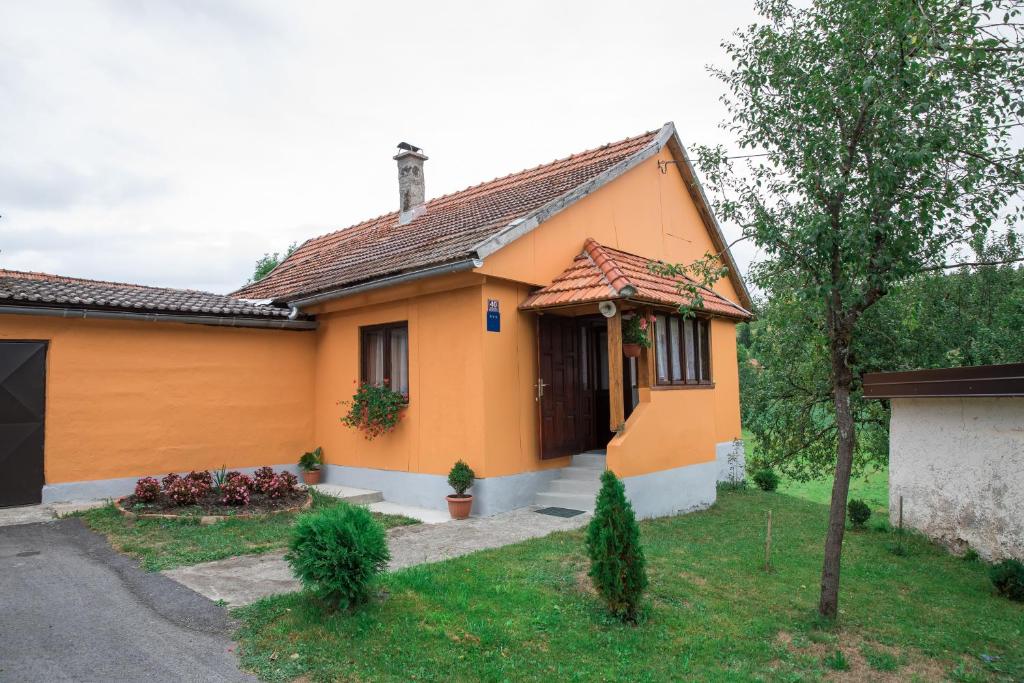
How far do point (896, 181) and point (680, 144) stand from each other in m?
8.57

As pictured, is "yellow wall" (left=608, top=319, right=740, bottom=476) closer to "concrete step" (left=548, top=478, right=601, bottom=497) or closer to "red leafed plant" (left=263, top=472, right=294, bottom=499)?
"concrete step" (left=548, top=478, right=601, bottom=497)

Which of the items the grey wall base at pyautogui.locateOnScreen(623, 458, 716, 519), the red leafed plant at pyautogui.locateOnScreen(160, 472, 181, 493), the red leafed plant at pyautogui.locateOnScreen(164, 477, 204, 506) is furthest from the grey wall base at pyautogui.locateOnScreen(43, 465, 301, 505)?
the grey wall base at pyautogui.locateOnScreen(623, 458, 716, 519)

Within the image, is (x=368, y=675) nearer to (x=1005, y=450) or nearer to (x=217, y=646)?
(x=217, y=646)

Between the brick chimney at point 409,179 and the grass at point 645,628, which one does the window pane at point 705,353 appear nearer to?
the grass at point 645,628

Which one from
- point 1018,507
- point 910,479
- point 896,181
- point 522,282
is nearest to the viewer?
point 896,181

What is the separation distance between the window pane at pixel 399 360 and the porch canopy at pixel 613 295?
7.20 feet

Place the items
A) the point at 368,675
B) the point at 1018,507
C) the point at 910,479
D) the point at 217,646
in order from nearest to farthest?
the point at 368,675 < the point at 217,646 < the point at 1018,507 < the point at 910,479

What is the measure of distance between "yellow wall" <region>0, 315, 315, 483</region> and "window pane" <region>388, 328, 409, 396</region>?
248 centimetres

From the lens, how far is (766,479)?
1323 centimetres

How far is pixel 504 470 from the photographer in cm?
898

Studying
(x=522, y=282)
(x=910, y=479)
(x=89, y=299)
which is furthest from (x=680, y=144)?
(x=89, y=299)

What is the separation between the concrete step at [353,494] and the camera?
32.3 ft

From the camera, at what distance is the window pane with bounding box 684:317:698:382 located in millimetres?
10406

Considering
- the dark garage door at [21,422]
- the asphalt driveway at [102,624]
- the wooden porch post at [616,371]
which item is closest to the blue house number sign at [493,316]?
the wooden porch post at [616,371]
